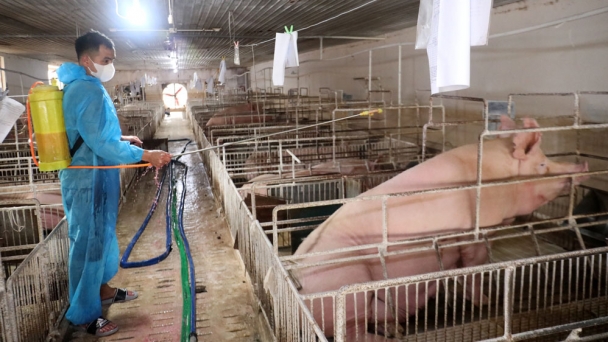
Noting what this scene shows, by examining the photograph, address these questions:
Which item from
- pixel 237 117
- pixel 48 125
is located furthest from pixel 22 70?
pixel 48 125

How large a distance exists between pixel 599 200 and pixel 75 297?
16.1 feet

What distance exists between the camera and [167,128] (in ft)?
70.9

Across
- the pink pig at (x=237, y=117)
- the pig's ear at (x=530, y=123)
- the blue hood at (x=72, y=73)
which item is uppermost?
the blue hood at (x=72, y=73)

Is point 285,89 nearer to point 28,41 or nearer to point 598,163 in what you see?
point 28,41

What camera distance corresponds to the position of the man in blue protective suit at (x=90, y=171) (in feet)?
10.9

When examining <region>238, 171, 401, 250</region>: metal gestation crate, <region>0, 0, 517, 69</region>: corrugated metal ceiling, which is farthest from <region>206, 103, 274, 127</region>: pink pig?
<region>238, 171, 401, 250</region>: metal gestation crate

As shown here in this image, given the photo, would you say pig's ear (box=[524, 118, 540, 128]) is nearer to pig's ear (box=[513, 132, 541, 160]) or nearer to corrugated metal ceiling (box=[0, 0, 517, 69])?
pig's ear (box=[513, 132, 541, 160])

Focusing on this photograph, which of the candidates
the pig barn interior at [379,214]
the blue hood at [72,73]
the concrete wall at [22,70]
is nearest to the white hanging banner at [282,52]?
the pig barn interior at [379,214]

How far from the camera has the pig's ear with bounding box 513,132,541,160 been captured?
13.0ft

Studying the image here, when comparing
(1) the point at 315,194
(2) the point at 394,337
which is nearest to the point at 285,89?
(1) the point at 315,194

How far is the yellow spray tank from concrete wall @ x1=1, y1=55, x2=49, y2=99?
1172 centimetres

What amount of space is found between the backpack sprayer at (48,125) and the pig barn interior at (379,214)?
0.03 meters

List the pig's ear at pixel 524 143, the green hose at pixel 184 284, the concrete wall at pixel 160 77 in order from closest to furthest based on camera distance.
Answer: the green hose at pixel 184 284 → the pig's ear at pixel 524 143 → the concrete wall at pixel 160 77

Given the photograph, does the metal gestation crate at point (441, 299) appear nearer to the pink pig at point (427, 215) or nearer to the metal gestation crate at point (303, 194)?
the pink pig at point (427, 215)
